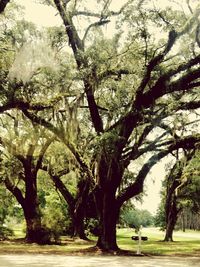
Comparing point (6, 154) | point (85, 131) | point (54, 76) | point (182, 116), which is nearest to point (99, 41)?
point (54, 76)

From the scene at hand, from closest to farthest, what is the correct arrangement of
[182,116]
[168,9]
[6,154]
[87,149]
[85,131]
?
[168,9]
[87,149]
[182,116]
[85,131]
[6,154]

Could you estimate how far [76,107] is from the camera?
1809cm

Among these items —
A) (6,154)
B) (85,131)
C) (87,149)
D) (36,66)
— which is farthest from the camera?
(6,154)

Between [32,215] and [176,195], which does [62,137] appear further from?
[176,195]

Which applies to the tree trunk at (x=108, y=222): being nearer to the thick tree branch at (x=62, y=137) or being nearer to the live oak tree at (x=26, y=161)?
the thick tree branch at (x=62, y=137)

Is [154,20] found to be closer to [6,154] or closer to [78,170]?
[78,170]

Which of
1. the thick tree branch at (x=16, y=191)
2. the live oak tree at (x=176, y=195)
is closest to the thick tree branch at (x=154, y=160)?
the thick tree branch at (x=16, y=191)

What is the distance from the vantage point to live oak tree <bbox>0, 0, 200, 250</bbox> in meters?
16.5

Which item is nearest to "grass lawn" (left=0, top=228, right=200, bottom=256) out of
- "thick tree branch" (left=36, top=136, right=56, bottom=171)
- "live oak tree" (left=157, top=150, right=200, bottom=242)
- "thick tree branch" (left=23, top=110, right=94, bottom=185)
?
"thick tree branch" (left=23, top=110, right=94, bottom=185)

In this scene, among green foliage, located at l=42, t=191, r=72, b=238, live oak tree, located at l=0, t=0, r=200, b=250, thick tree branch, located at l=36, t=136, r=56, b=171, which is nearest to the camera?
live oak tree, located at l=0, t=0, r=200, b=250

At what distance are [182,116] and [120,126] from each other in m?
3.73

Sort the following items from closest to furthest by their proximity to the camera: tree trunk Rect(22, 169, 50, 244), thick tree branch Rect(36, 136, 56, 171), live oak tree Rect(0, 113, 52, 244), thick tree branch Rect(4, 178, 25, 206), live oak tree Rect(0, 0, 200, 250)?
live oak tree Rect(0, 0, 200, 250), thick tree branch Rect(36, 136, 56, 171), live oak tree Rect(0, 113, 52, 244), tree trunk Rect(22, 169, 50, 244), thick tree branch Rect(4, 178, 25, 206)

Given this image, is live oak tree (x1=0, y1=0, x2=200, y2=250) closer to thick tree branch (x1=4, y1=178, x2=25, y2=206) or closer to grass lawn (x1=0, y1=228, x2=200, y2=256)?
grass lawn (x1=0, y1=228, x2=200, y2=256)

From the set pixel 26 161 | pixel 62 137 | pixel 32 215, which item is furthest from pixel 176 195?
pixel 62 137
